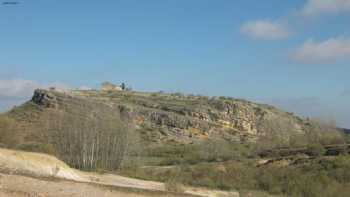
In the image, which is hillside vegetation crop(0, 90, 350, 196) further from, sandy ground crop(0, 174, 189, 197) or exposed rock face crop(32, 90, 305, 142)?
sandy ground crop(0, 174, 189, 197)

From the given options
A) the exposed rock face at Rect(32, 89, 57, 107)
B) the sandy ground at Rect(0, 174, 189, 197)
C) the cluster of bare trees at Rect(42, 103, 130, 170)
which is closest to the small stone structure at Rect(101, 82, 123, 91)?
the exposed rock face at Rect(32, 89, 57, 107)

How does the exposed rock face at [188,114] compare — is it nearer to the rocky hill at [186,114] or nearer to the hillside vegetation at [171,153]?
the rocky hill at [186,114]

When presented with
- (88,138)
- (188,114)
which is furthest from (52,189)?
(188,114)

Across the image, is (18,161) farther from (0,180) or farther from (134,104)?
(134,104)

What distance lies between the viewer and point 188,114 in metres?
119

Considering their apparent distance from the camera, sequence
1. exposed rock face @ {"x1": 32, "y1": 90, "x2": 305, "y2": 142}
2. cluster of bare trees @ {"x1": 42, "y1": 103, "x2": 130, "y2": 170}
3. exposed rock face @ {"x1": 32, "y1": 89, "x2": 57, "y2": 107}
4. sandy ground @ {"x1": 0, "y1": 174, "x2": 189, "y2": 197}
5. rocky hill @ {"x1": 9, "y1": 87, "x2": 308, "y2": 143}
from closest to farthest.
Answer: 1. sandy ground @ {"x1": 0, "y1": 174, "x2": 189, "y2": 197}
2. cluster of bare trees @ {"x1": 42, "y1": 103, "x2": 130, "y2": 170}
3. exposed rock face @ {"x1": 32, "y1": 89, "x2": 57, "y2": 107}
4. rocky hill @ {"x1": 9, "y1": 87, "x2": 308, "y2": 143}
5. exposed rock face @ {"x1": 32, "y1": 90, "x2": 305, "y2": 142}

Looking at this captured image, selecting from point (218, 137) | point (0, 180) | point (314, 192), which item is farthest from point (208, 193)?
point (218, 137)

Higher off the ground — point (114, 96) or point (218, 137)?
point (114, 96)

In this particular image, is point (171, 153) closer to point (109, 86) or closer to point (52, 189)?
point (52, 189)

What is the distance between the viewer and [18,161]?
34031 mm

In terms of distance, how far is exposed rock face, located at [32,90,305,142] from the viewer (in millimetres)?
108081

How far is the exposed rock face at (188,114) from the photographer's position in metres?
108

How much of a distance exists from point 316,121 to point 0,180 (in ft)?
279

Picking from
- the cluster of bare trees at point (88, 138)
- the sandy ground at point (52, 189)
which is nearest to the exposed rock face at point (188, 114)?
the cluster of bare trees at point (88, 138)
